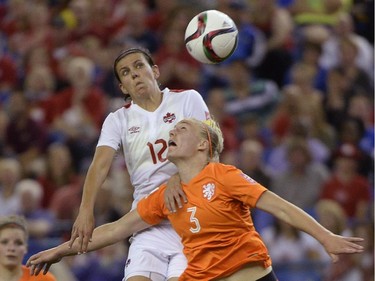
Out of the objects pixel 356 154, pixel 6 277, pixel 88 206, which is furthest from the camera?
pixel 356 154

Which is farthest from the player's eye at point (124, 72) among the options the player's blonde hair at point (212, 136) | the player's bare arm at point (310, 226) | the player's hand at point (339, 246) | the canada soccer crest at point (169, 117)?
the player's hand at point (339, 246)

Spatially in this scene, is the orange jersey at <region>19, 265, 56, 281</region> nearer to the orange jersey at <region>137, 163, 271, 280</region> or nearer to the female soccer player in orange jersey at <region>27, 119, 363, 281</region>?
the female soccer player in orange jersey at <region>27, 119, 363, 281</region>

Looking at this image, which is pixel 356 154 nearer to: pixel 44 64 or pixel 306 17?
pixel 306 17

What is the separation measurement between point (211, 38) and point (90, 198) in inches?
54.3

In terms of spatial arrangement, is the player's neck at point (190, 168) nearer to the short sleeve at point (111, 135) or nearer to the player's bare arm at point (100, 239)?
the player's bare arm at point (100, 239)

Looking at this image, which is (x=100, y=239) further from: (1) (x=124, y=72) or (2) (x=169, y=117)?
(1) (x=124, y=72)

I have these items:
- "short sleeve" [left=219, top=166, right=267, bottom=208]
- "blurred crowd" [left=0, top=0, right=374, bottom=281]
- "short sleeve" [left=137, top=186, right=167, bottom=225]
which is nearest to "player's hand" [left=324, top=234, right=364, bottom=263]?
"short sleeve" [left=219, top=166, right=267, bottom=208]

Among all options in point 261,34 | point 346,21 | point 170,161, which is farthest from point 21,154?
point 170,161

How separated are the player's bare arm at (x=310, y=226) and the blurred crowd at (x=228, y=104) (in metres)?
3.78

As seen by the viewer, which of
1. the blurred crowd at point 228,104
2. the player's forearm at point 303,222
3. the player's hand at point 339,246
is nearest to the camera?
the player's hand at point 339,246

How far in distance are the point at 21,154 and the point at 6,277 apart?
4.78m

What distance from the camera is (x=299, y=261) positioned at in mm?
10203

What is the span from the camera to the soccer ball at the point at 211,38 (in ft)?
23.6

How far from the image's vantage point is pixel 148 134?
7055 mm
